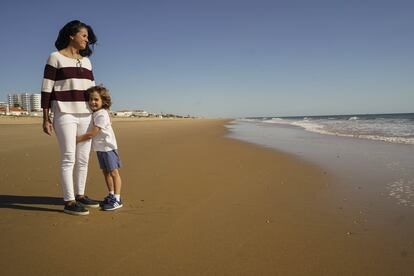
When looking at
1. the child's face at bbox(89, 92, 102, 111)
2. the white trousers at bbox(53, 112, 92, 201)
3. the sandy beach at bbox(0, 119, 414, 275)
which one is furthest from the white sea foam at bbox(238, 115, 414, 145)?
the white trousers at bbox(53, 112, 92, 201)

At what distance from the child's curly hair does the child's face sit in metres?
0.03

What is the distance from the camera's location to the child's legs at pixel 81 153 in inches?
122

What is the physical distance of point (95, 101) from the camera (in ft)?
10.3

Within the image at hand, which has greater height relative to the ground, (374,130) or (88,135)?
(88,135)

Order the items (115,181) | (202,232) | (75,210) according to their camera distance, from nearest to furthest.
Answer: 1. (202,232)
2. (75,210)
3. (115,181)

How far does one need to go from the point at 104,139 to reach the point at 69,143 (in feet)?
1.12

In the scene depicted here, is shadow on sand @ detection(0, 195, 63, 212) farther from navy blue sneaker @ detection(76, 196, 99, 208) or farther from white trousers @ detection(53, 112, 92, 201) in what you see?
white trousers @ detection(53, 112, 92, 201)

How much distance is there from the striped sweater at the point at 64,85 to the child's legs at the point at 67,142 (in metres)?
0.09

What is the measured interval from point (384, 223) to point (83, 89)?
310 centimetres

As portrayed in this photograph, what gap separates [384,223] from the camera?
2.74m

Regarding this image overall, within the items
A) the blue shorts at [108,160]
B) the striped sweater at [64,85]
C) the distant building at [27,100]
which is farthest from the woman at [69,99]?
the distant building at [27,100]

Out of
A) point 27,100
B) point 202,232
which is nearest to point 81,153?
point 202,232

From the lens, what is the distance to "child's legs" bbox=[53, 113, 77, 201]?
295cm

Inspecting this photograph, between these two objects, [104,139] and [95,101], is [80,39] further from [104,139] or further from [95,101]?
[104,139]
